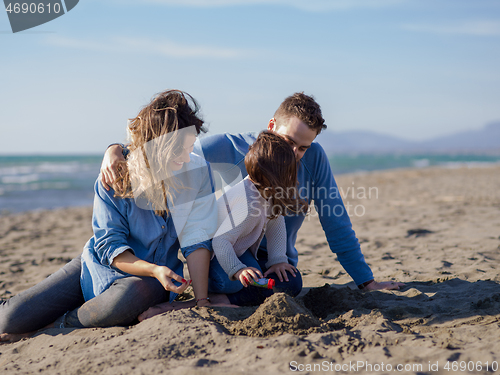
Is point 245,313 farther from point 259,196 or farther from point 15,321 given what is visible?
point 15,321

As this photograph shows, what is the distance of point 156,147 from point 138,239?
615 mm

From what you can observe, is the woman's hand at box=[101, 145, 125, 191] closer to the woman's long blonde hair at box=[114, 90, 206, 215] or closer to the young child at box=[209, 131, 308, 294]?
the woman's long blonde hair at box=[114, 90, 206, 215]

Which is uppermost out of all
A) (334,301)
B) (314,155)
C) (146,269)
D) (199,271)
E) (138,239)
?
(314,155)

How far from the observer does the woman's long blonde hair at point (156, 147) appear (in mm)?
2285

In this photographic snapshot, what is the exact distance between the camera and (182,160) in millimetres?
2387

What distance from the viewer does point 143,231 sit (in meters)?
2.44

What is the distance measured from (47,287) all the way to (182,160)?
1.15m

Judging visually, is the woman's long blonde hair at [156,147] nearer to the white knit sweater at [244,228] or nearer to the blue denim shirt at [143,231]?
the blue denim shirt at [143,231]

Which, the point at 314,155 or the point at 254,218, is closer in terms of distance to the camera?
the point at 254,218

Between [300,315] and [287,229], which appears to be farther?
[287,229]

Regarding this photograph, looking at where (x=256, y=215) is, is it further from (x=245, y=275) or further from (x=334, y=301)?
(x=334, y=301)

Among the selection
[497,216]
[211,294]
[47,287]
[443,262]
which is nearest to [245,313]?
[211,294]

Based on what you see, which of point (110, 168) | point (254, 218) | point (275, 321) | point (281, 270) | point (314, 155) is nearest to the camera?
point (275, 321)

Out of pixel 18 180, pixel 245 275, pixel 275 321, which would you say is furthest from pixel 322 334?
pixel 18 180
